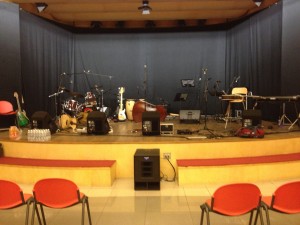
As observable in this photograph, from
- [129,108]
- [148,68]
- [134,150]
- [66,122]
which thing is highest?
[148,68]

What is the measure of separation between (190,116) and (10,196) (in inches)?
247

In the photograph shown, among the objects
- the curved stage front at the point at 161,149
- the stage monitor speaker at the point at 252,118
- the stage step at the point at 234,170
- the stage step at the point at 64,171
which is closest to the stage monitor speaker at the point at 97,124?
the curved stage front at the point at 161,149

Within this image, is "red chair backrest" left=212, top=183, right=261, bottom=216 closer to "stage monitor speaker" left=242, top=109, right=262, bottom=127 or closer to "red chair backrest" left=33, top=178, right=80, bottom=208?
"red chair backrest" left=33, top=178, right=80, bottom=208

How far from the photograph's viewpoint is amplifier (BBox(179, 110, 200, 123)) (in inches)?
337

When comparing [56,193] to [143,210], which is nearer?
[56,193]

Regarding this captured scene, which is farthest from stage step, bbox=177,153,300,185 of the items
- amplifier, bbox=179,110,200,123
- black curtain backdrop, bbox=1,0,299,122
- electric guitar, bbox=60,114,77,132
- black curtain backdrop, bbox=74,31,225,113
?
black curtain backdrop, bbox=74,31,225,113

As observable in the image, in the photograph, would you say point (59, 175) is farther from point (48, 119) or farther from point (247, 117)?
point (247, 117)

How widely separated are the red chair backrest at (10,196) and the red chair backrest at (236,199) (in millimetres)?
1693

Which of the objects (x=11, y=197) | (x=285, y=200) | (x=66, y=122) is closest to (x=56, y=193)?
(x=11, y=197)

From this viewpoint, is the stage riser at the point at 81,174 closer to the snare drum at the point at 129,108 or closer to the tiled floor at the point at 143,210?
the tiled floor at the point at 143,210

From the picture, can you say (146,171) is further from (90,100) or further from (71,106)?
(90,100)

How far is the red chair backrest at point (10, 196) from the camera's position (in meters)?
2.79

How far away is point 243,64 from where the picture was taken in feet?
32.7

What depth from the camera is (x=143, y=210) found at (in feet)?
12.7
